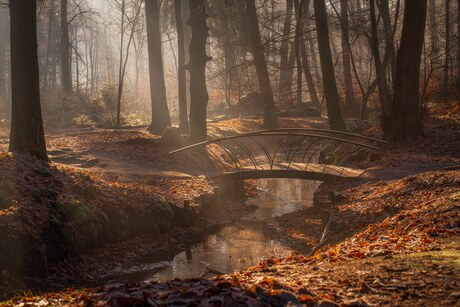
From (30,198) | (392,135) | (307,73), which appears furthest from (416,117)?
(307,73)

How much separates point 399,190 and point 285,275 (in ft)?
17.5

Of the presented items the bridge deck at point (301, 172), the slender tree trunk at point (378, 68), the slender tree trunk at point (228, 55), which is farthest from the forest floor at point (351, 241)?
the slender tree trunk at point (228, 55)

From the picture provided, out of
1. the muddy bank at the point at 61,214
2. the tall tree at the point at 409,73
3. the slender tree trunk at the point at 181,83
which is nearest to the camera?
the muddy bank at the point at 61,214

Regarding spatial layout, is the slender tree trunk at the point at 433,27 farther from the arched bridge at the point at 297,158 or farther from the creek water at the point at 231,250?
the creek water at the point at 231,250

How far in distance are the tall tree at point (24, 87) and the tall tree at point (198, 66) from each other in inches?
213

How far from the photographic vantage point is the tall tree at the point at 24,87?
10352mm

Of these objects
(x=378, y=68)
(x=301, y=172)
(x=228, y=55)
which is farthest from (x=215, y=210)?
(x=228, y=55)

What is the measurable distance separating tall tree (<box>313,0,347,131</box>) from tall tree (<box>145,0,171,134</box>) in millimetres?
6249

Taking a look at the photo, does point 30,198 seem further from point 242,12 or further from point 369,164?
point 242,12

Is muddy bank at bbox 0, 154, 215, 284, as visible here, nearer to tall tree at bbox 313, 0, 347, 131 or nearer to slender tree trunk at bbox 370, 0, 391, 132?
tall tree at bbox 313, 0, 347, 131

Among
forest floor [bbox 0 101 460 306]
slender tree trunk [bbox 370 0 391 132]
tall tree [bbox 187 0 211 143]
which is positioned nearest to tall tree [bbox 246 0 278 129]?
slender tree trunk [bbox 370 0 391 132]

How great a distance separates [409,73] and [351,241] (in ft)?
27.6

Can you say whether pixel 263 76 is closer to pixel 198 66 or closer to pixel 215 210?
pixel 198 66

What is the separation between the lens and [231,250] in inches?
381
